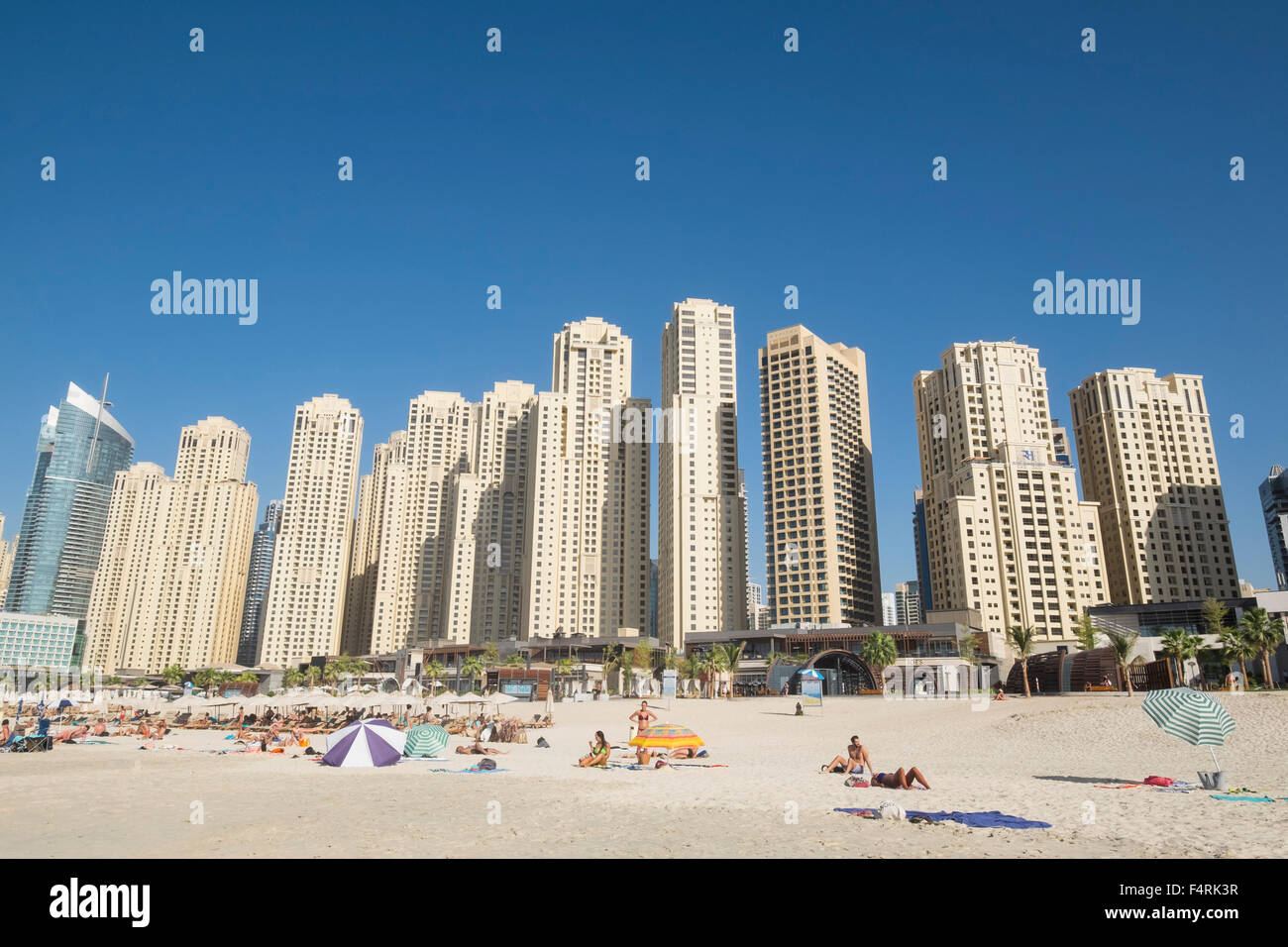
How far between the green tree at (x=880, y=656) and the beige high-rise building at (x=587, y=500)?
66.0m

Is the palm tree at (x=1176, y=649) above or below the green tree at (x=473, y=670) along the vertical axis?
above

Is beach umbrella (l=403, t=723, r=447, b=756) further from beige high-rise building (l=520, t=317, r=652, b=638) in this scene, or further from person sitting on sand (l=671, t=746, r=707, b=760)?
beige high-rise building (l=520, t=317, r=652, b=638)

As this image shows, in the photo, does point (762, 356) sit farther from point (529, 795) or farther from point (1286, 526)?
point (529, 795)

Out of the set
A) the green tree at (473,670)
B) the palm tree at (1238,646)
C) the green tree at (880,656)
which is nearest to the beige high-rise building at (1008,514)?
the green tree at (880,656)

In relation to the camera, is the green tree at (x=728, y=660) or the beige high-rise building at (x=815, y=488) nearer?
the green tree at (x=728, y=660)

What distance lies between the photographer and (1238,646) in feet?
201

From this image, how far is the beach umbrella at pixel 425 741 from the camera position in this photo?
31.3m

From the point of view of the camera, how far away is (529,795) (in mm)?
20703

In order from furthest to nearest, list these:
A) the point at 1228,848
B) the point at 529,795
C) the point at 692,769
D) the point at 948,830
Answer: the point at 692,769 → the point at 529,795 → the point at 948,830 → the point at 1228,848

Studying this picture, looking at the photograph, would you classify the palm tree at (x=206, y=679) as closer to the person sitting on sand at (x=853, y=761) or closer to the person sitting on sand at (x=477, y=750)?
the person sitting on sand at (x=477, y=750)

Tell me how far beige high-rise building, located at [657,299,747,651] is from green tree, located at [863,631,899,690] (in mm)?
43007
